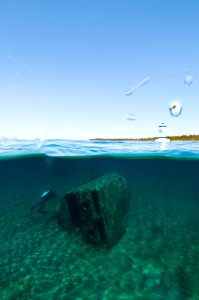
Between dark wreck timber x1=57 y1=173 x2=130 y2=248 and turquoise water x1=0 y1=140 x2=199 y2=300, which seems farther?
dark wreck timber x1=57 y1=173 x2=130 y2=248

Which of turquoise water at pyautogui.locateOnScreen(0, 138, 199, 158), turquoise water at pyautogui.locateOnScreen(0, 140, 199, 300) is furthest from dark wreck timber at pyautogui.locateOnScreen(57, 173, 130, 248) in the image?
turquoise water at pyautogui.locateOnScreen(0, 138, 199, 158)

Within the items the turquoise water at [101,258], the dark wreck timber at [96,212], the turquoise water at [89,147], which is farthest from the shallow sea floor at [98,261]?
the turquoise water at [89,147]

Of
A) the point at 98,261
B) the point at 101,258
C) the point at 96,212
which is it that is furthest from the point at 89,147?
the point at 98,261

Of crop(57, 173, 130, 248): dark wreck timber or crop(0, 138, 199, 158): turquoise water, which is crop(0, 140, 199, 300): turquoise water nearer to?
crop(57, 173, 130, 248): dark wreck timber

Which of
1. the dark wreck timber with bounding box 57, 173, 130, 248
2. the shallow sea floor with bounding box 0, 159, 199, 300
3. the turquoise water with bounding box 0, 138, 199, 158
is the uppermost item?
the turquoise water with bounding box 0, 138, 199, 158

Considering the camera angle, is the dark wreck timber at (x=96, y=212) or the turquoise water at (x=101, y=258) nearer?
the turquoise water at (x=101, y=258)

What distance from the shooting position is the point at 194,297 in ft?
20.8

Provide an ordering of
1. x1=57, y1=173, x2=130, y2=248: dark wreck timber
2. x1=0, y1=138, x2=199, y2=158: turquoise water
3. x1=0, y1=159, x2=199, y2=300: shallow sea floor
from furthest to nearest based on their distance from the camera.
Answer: x1=0, y1=138, x2=199, y2=158: turquoise water
x1=57, y1=173, x2=130, y2=248: dark wreck timber
x1=0, y1=159, x2=199, y2=300: shallow sea floor

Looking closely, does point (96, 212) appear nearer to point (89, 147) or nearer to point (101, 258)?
point (101, 258)

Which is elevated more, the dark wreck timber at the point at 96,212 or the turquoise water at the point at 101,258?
the dark wreck timber at the point at 96,212

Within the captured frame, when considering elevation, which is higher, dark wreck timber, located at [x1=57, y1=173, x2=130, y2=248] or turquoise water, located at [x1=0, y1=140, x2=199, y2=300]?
dark wreck timber, located at [x1=57, y1=173, x2=130, y2=248]

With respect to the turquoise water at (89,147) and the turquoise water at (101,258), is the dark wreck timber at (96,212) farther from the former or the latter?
the turquoise water at (89,147)

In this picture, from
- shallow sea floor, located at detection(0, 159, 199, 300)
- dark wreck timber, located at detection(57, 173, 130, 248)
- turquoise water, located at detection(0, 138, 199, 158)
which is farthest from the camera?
turquoise water, located at detection(0, 138, 199, 158)

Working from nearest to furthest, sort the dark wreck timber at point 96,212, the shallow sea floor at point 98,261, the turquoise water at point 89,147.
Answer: the shallow sea floor at point 98,261
the dark wreck timber at point 96,212
the turquoise water at point 89,147
